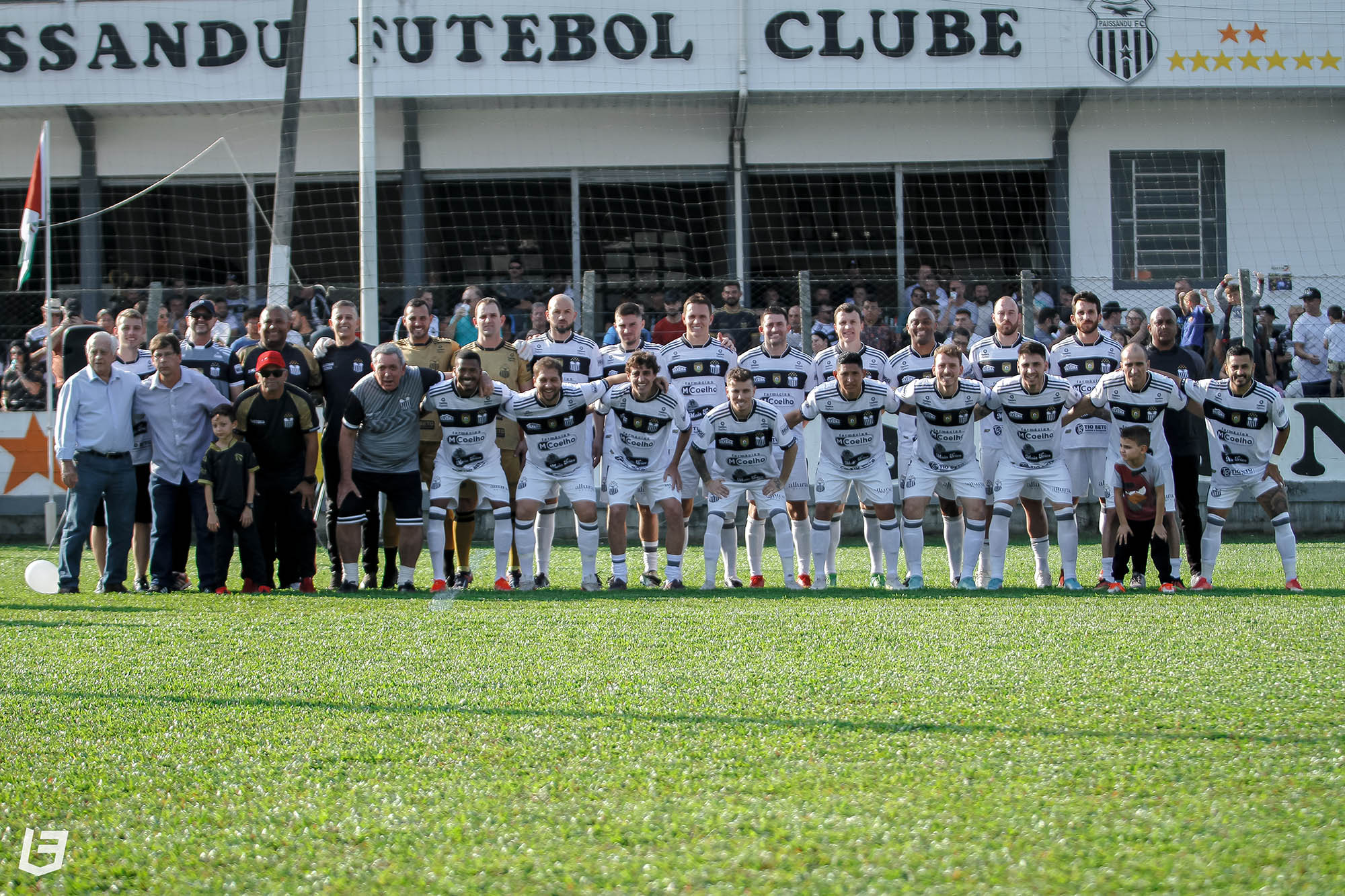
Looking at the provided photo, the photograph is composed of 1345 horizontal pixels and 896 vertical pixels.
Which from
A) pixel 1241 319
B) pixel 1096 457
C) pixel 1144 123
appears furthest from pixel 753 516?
pixel 1144 123

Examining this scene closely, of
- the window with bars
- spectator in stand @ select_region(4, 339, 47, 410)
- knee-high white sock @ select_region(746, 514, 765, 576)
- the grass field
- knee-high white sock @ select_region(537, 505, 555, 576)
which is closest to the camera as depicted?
the grass field

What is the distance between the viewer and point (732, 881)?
290cm

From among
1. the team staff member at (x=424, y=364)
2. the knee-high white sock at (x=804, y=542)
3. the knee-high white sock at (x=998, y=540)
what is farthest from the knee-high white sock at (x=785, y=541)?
the team staff member at (x=424, y=364)

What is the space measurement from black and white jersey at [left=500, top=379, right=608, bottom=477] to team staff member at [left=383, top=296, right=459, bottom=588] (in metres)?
0.57

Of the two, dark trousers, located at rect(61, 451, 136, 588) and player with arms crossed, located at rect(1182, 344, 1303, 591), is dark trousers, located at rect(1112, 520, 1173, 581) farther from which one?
dark trousers, located at rect(61, 451, 136, 588)

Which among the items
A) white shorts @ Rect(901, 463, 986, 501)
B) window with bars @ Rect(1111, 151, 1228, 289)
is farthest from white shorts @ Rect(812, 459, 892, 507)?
window with bars @ Rect(1111, 151, 1228, 289)

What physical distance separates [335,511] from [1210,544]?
5.66m

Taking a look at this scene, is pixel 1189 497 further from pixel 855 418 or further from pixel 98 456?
pixel 98 456

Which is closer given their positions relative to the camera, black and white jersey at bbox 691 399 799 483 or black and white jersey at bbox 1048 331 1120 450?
black and white jersey at bbox 691 399 799 483

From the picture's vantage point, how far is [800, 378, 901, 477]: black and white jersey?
28.5 ft

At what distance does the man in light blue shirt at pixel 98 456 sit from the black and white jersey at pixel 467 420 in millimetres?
2010

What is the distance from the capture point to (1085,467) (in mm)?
8922

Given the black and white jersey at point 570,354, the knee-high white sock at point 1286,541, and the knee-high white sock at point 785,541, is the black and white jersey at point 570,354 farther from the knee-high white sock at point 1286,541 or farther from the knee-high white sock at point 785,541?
the knee-high white sock at point 1286,541

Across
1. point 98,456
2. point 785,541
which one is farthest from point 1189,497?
point 98,456
